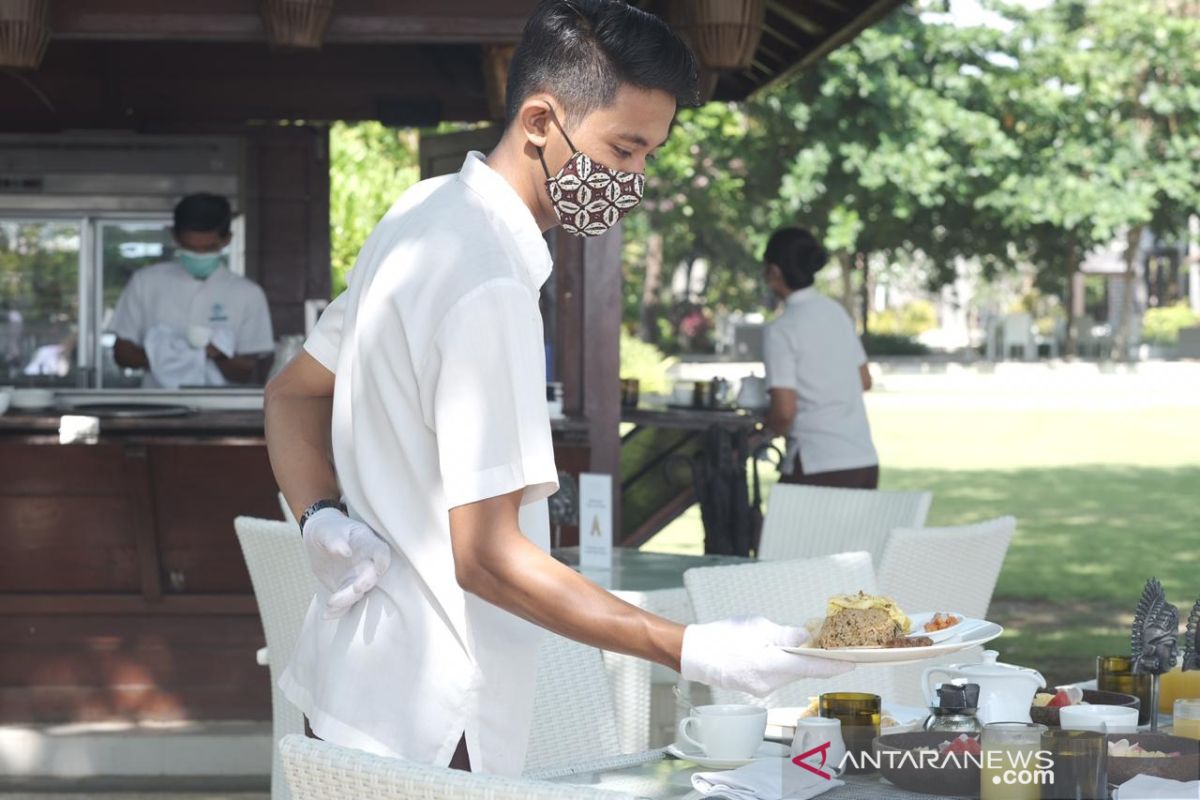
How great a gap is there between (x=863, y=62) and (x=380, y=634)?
19595 millimetres

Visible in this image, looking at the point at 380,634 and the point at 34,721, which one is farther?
the point at 34,721

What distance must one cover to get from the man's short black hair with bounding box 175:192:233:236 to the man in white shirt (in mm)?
5020

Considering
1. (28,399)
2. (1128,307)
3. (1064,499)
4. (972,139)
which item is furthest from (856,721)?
(1128,307)

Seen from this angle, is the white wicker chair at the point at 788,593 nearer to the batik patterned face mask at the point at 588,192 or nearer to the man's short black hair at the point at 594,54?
the batik patterned face mask at the point at 588,192

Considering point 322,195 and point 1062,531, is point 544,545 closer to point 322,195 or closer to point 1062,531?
point 322,195

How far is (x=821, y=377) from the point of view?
6.87 m

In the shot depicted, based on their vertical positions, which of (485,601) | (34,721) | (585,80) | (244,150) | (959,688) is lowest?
(34,721)

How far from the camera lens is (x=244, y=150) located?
9.92m

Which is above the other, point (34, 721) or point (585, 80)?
point (585, 80)

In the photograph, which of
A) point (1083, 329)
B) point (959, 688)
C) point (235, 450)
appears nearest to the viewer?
point (959, 688)

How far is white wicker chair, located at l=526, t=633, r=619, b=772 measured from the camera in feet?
11.0

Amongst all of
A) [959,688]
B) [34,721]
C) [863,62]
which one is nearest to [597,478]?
[959,688]

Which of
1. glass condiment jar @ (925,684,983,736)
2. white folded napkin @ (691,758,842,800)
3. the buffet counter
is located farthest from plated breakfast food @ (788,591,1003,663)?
the buffet counter

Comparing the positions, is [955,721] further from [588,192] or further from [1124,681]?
[588,192]
